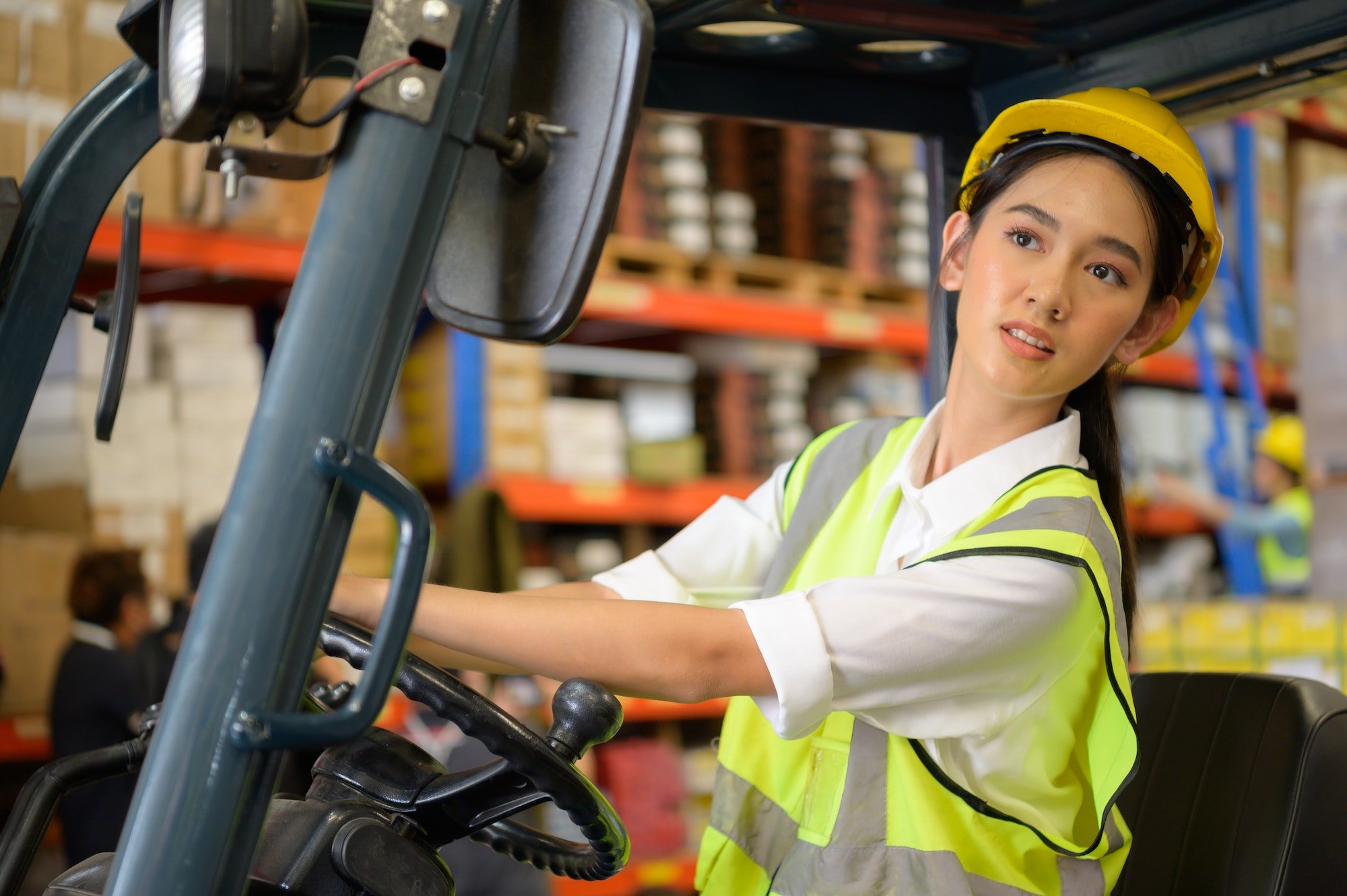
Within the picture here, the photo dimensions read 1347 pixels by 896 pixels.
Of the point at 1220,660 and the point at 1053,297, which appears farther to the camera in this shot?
the point at 1220,660

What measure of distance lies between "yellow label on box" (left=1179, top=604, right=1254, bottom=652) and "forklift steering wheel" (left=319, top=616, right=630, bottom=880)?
2881mm

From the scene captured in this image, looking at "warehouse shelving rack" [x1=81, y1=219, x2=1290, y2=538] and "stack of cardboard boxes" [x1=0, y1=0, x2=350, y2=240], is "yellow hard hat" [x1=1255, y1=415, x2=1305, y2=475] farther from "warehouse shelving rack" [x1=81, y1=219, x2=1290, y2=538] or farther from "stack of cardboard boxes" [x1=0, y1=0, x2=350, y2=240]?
"stack of cardboard boxes" [x1=0, y1=0, x2=350, y2=240]

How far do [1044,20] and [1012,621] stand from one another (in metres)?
0.95

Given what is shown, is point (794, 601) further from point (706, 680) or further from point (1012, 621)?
point (1012, 621)

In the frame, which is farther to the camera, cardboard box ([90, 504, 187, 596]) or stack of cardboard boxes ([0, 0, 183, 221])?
cardboard box ([90, 504, 187, 596])

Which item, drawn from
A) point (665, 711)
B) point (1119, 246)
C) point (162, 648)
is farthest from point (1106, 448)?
point (665, 711)

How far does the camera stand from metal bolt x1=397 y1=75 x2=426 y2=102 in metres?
1.05

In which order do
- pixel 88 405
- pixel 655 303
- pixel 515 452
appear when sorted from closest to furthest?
pixel 88 405 → pixel 515 452 → pixel 655 303

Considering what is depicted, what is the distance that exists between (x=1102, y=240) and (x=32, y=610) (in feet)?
11.0

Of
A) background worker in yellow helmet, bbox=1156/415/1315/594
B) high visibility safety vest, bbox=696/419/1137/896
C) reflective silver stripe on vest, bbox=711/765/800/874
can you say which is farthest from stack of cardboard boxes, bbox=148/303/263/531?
background worker in yellow helmet, bbox=1156/415/1315/594

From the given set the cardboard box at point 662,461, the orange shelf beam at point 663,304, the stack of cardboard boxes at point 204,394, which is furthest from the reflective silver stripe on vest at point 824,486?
the cardboard box at point 662,461

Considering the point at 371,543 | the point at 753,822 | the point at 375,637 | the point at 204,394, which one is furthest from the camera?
the point at 371,543

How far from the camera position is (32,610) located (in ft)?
12.9

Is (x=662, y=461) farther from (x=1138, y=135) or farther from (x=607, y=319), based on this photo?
(x=1138, y=135)
